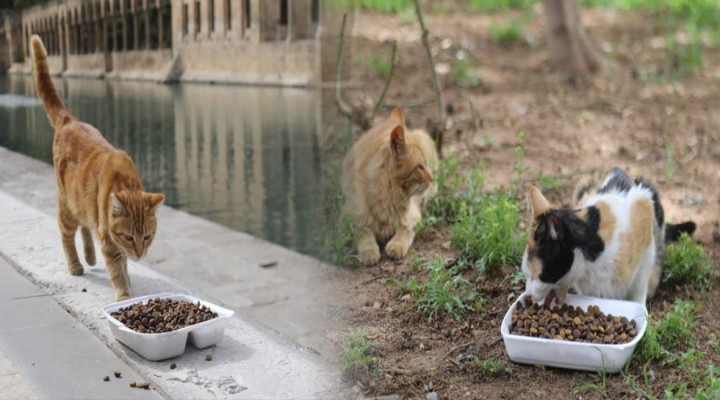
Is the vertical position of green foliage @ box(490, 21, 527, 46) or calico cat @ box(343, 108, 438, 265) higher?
green foliage @ box(490, 21, 527, 46)

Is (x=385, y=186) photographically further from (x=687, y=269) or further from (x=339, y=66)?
(x=687, y=269)

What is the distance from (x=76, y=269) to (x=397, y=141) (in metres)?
1.27

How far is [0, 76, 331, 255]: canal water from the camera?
2281 mm

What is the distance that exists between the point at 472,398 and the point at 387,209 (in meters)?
1.07

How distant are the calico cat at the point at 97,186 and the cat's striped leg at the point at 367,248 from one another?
40.3 inches

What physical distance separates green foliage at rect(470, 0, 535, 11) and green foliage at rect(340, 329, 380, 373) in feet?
21.3

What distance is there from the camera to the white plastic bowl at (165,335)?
6.98 ft

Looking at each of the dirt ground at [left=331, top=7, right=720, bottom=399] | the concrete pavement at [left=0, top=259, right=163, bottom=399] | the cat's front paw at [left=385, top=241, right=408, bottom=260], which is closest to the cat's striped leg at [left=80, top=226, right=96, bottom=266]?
the concrete pavement at [left=0, top=259, right=163, bottom=399]

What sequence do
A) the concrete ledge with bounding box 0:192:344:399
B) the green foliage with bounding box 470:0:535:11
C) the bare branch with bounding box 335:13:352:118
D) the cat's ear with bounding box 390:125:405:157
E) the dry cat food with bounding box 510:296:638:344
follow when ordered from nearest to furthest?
the concrete ledge with bounding box 0:192:344:399
the dry cat food with bounding box 510:296:638:344
the bare branch with bounding box 335:13:352:118
the cat's ear with bounding box 390:125:405:157
the green foliage with bounding box 470:0:535:11

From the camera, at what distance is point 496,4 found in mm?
8734

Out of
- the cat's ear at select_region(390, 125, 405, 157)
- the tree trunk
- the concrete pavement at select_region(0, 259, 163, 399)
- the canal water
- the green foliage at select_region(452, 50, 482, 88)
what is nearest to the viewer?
the concrete pavement at select_region(0, 259, 163, 399)

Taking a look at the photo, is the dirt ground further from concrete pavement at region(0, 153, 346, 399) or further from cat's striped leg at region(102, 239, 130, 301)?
cat's striped leg at region(102, 239, 130, 301)

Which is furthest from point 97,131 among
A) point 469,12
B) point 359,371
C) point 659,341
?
point 469,12

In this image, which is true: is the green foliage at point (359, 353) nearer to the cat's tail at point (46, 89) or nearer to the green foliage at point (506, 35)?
the cat's tail at point (46, 89)
